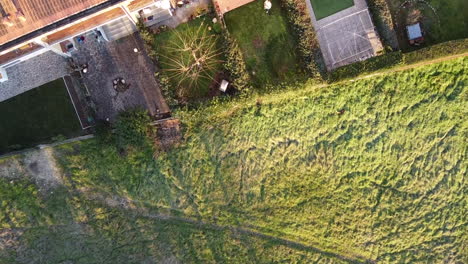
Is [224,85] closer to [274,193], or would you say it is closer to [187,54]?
[187,54]

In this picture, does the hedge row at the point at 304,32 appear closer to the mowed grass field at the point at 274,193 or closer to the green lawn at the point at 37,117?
the mowed grass field at the point at 274,193

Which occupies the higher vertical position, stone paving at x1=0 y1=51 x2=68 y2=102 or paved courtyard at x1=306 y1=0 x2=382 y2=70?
stone paving at x1=0 y1=51 x2=68 y2=102

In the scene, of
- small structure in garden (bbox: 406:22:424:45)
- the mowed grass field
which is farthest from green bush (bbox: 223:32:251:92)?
small structure in garden (bbox: 406:22:424:45)

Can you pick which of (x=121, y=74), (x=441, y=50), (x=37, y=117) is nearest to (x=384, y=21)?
(x=441, y=50)

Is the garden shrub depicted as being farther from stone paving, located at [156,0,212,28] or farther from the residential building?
the residential building

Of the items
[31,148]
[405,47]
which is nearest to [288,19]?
[405,47]

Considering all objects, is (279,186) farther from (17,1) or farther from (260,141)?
(17,1)
